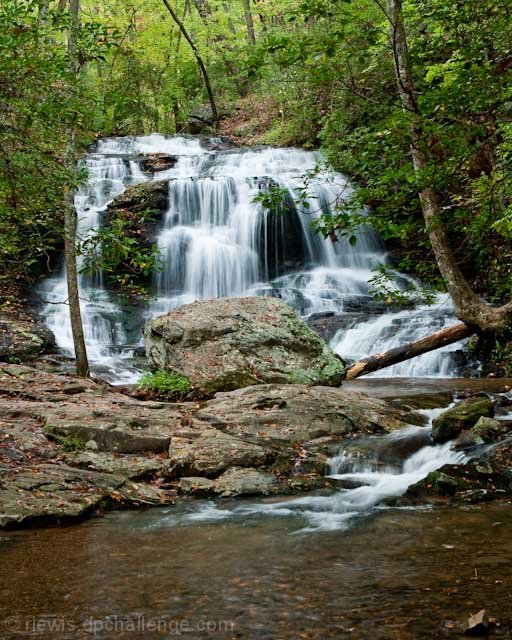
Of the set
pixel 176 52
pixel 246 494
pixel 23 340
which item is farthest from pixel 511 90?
pixel 176 52

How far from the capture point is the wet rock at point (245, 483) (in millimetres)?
6133

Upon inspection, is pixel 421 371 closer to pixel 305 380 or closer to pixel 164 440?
pixel 305 380

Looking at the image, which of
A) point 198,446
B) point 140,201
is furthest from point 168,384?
point 140,201

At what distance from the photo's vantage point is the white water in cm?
545

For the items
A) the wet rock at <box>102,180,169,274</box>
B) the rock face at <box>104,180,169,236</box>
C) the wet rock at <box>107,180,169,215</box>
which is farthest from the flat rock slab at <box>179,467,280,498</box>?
the wet rock at <box>107,180,169,215</box>

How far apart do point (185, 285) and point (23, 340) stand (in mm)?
5658

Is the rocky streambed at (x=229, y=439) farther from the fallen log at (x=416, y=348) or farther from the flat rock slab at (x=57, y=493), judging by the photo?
the fallen log at (x=416, y=348)

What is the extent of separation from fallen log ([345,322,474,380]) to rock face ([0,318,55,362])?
256 inches

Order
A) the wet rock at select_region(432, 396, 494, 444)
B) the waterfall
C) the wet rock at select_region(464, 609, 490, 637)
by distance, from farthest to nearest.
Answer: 1. the waterfall
2. the wet rock at select_region(432, 396, 494, 444)
3. the wet rock at select_region(464, 609, 490, 637)

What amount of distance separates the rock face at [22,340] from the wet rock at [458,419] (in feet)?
27.3

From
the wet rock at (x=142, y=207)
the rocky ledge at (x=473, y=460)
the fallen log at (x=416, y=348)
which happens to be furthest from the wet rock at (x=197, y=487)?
the wet rock at (x=142, y=207)

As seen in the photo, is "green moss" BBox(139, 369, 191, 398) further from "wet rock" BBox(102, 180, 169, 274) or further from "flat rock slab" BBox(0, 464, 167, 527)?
"wet rock" BBox(102, 180, 169, 274)

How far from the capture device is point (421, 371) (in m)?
12.7

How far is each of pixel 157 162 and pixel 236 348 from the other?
42.9ft
